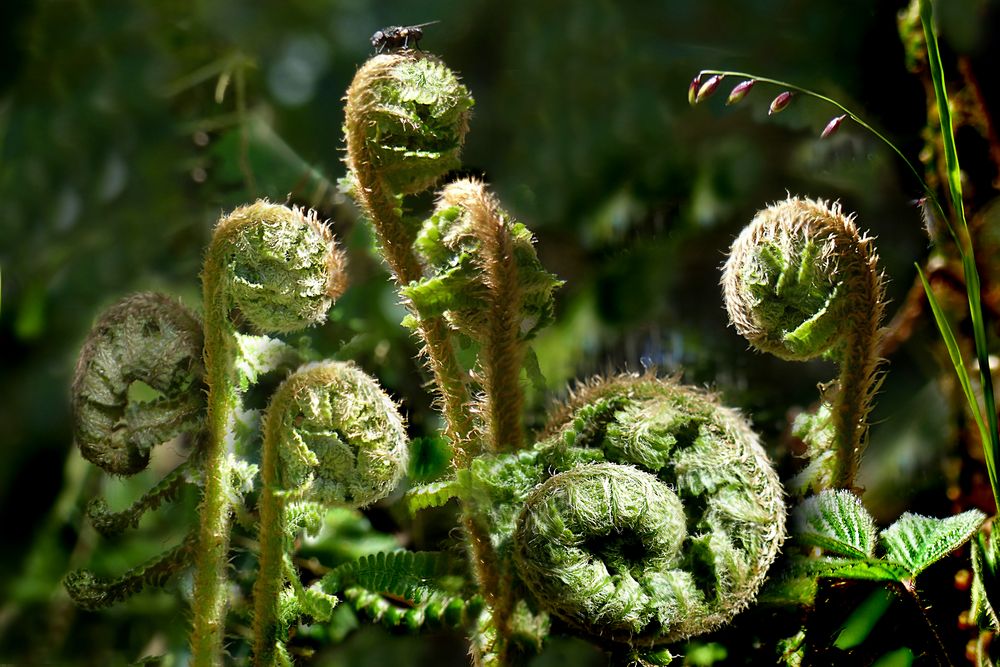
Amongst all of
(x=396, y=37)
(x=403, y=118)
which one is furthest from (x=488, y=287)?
(x=396, y=37)

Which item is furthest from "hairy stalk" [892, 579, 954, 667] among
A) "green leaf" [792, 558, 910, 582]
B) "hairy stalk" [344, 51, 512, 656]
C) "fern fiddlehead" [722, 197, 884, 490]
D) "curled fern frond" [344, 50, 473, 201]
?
"curled fern frond" [344, 50, 473, 201]

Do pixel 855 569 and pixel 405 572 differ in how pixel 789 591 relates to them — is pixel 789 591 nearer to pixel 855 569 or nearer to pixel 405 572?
pixel 855 569

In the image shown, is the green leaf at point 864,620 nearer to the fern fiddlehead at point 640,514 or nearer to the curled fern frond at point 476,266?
the fern fiddlehead at point 640,514

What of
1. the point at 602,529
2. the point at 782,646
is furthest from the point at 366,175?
the point at 782,646

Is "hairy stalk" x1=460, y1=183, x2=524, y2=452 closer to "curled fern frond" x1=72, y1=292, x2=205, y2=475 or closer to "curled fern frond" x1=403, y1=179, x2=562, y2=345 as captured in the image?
"curled fern frond" x1=403, y1=179, x2=562, y2=345

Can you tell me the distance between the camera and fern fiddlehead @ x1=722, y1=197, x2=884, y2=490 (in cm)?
61

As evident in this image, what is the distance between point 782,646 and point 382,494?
0.27 m

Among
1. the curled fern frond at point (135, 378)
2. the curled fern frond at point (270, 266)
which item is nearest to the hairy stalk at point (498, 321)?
the curled fern frond at point (270, 266)

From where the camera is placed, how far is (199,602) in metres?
0.69

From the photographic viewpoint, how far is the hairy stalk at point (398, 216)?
65 centimetres

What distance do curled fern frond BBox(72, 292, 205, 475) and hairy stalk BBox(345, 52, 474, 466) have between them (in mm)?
148

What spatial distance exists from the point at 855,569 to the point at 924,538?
5 cm

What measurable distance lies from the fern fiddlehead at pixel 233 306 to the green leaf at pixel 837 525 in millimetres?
331

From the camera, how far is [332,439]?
0.63 meters
